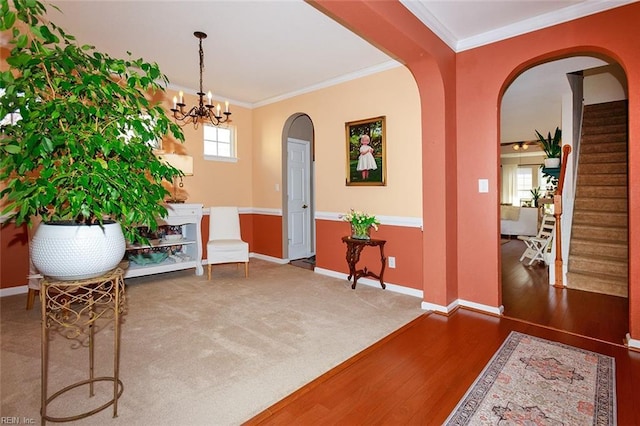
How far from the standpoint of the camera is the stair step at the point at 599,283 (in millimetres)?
3660

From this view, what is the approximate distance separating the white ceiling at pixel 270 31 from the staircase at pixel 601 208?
1384mm

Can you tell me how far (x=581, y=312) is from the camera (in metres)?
3.19

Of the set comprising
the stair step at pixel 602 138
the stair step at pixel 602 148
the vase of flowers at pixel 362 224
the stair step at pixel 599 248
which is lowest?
the stair step at pixel 599 248

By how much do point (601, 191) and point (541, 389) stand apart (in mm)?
3895

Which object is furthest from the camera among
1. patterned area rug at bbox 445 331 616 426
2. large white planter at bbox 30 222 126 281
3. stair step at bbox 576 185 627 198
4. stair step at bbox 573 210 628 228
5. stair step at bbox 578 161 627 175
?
stair step at bbox 578 161 627 175

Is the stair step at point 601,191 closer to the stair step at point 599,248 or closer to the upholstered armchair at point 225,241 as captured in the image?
the stair step at point 599,248

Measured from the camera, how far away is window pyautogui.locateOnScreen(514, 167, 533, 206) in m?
11.3

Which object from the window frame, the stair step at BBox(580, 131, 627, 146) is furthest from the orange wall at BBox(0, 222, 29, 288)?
the stair step at BBox(580, 131, 627, 146)

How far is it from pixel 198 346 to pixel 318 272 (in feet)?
7.97

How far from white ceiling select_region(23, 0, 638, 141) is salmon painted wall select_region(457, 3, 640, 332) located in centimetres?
12

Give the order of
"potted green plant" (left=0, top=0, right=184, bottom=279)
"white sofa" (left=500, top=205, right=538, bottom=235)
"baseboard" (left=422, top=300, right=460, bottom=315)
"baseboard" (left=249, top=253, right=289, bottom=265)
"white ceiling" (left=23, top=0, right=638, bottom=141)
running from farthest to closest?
1. "white sofa" (left=500, top=205, right=538, bottom=235)
2. "baseboard" (left=249, top=253, right=289, bottom=265)
3. "baseboard" (left=422, top=300, right=460, bottom=315)
4. "white ceiling" (left=23, top=0, right=638, bottom=141)
5. "potted green plant" (left=0, top=0, right=184, bottom=279)

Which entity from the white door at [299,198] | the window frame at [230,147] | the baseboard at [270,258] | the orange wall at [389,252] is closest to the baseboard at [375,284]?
the orange wall at [389,252]

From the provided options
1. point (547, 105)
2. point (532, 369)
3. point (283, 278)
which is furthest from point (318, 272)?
point (547, 105)

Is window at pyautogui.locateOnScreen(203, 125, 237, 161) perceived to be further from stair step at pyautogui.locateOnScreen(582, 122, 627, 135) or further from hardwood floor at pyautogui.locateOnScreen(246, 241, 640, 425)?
stair step at pyautogui.locateOnScreen(582, 122, 627, 135)
